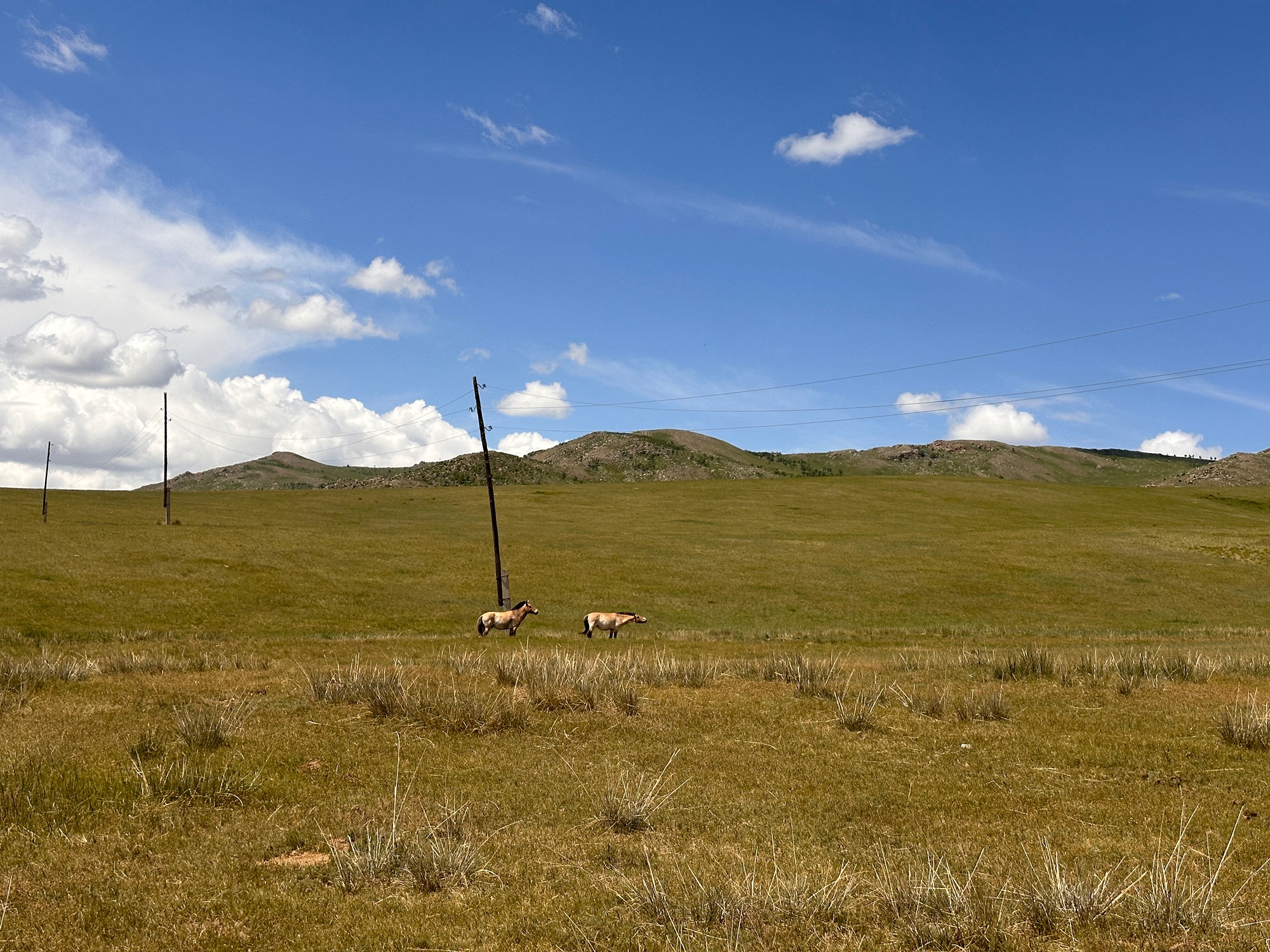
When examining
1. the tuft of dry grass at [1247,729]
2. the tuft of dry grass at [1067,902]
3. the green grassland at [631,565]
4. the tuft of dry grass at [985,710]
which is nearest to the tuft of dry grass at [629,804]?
the tuft of dry grass at [1067,902]

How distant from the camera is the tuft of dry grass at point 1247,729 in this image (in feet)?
46.1

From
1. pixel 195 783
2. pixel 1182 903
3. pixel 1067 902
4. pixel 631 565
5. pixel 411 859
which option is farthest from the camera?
pixel 631 565

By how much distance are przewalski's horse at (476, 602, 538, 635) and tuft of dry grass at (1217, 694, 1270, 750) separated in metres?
26.0

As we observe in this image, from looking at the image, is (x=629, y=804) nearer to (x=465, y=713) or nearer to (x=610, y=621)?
(x=465, y=713)

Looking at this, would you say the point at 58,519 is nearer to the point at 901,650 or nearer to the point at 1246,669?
the point at 901,650

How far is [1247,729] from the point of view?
14.2m

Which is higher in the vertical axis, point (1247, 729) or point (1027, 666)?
point (1247, 729)

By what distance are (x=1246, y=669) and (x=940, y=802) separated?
16.5m

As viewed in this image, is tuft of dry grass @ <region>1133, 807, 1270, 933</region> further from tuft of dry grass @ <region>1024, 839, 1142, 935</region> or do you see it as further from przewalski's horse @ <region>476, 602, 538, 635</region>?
przewalski's horse @ <region>476, 602, 538, 635</region>

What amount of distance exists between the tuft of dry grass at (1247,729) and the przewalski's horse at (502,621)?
26006 mm

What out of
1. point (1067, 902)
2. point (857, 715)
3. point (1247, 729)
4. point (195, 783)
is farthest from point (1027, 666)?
point (195, 783)

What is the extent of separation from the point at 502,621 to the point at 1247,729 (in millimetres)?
27597

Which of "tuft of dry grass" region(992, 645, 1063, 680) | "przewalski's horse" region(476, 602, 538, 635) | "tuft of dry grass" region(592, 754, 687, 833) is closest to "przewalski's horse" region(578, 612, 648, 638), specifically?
"przewalski's horse" region(476, 602, 538, 635)

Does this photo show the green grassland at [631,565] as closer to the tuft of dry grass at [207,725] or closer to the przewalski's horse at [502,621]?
the przewalski's horse at [502,621]
